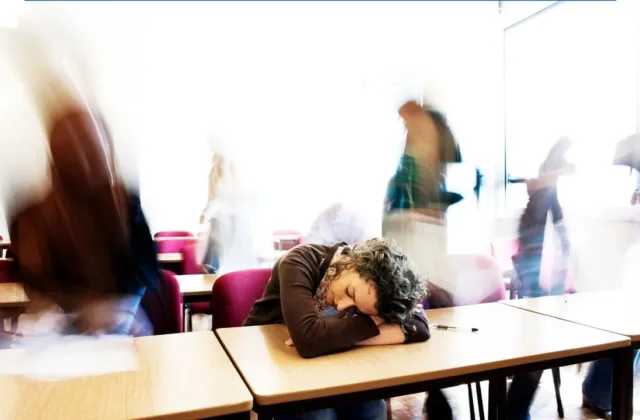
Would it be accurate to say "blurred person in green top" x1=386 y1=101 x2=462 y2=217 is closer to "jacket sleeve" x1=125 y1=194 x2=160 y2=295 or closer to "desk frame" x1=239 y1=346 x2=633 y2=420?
"desk frame" x1=239 y1=346 x2=633 y2=420

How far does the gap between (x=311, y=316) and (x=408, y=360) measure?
21 centimetres

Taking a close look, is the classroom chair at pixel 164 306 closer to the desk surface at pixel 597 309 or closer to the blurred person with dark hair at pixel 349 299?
the blurred person with dark hair at pixel 349 299

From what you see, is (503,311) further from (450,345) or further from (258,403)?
(258,403)

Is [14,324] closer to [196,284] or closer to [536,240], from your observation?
[196,284]

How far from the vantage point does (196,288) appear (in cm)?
164

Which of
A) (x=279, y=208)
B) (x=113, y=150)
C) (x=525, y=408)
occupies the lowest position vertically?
(x=525, y=408)

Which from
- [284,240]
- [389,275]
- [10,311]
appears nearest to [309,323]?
[389,275]

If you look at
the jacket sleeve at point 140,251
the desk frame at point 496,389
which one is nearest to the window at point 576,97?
the desk frame at point 496,389

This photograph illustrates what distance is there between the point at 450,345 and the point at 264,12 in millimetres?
764

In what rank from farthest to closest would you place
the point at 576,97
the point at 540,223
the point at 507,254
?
the point at 507,254, the point at 540,223, the point at 576,97

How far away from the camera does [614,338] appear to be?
3.43ft

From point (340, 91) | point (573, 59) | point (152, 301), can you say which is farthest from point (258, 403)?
point (573, 59)

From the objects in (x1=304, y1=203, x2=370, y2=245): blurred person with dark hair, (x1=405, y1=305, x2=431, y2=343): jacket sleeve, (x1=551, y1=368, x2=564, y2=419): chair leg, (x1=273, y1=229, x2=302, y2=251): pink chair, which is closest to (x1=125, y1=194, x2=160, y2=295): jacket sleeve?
(x1=405, y1=305, x2=431, y2=343): jacket sleeve

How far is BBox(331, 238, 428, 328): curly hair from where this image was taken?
0.94 meters
